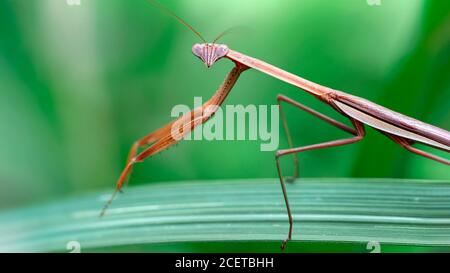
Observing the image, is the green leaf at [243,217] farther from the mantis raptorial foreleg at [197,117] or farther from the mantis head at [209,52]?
the mantis head at [209,52]

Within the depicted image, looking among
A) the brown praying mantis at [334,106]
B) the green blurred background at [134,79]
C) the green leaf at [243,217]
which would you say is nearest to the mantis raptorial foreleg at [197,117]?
the brown praying mantis at [334,106]

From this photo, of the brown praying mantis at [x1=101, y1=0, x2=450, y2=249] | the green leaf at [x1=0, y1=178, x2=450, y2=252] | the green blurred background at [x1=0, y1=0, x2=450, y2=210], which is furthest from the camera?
the green blurred background at [x1=0, y1=0, x2=450, y2=210]

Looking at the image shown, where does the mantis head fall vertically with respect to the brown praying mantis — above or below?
above

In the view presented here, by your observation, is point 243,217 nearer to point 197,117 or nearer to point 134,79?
point 197,117

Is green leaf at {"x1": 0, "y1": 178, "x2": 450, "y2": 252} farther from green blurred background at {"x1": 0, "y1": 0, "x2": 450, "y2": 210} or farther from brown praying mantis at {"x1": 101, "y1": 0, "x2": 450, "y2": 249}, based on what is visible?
green blurred background at {"x1": 0, "y1": 0, "x2": 450, "y2": 210}

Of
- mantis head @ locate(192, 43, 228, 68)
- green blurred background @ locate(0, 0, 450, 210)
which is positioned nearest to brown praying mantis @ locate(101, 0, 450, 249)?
mantis head @ locate(192, 43, 228, 68)

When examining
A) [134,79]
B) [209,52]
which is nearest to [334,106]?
[209,52]
